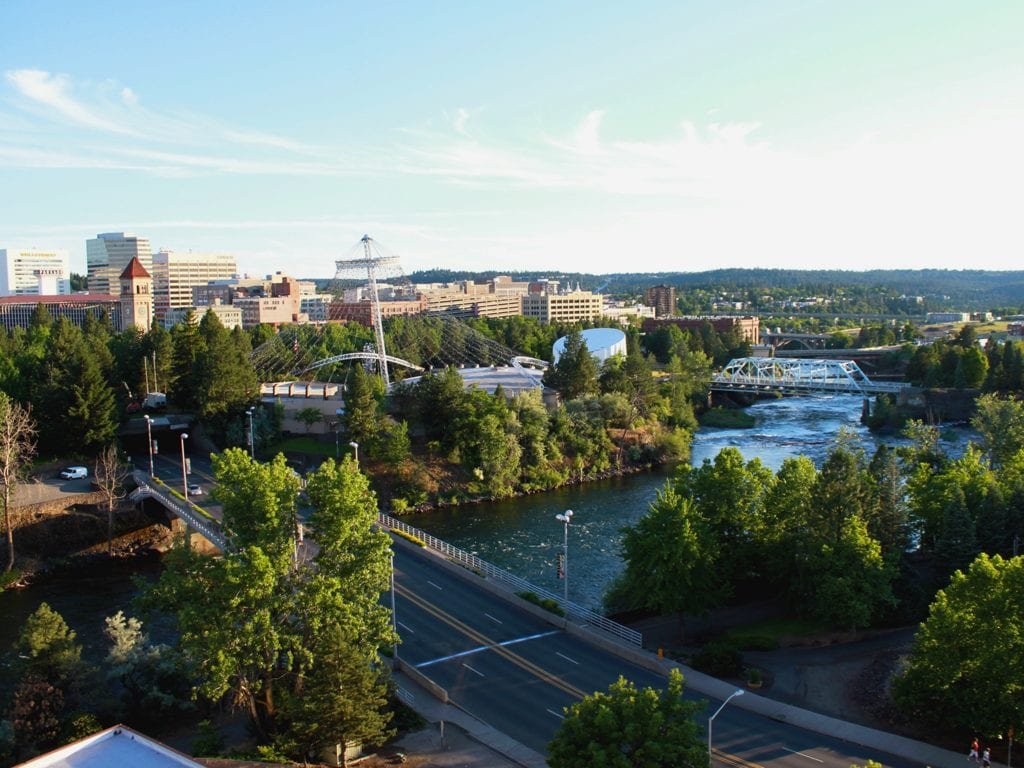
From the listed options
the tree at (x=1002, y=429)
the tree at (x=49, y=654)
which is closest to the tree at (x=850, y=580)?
the tree at (x=1002, y=429)

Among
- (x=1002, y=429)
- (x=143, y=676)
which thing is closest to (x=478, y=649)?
(x=143, y=676)

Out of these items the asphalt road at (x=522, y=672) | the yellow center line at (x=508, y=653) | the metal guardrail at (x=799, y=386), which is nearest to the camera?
the yellow center line at (x=508, y=653)

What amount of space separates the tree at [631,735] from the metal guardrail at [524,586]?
11.6 m

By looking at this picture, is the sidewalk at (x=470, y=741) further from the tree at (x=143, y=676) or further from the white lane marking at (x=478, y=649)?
the tree at (x=143, y=676)

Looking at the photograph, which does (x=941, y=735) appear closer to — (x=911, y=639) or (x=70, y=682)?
(x=911, y=639)

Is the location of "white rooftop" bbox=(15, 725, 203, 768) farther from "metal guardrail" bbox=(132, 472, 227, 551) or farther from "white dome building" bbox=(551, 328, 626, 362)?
"white dome building" bbox=(551, 328, 626, 362)

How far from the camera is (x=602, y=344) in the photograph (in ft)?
312

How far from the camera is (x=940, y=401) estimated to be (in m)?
93.2

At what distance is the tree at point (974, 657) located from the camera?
23.2 meters

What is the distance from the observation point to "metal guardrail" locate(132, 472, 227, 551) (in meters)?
41.1

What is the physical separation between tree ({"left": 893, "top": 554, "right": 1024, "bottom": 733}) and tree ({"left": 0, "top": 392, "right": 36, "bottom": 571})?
4197cm

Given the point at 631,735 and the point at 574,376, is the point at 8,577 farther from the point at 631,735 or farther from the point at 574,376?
the point at 574,376

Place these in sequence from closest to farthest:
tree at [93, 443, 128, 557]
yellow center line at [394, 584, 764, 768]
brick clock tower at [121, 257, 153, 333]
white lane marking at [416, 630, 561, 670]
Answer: yellow center line at [394, 584, 764, 768] → white lane marking at [416, 630, 561, 670] → tree at [93, 443, 128, 557] → brick clock tower at [121, 257, 153, 333]

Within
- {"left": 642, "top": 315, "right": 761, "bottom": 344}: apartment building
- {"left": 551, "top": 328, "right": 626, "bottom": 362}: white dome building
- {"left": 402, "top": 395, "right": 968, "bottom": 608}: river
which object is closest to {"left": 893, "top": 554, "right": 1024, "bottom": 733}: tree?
{"left": 402, "top": 395, "right": 968, "bottom": 608}: river
